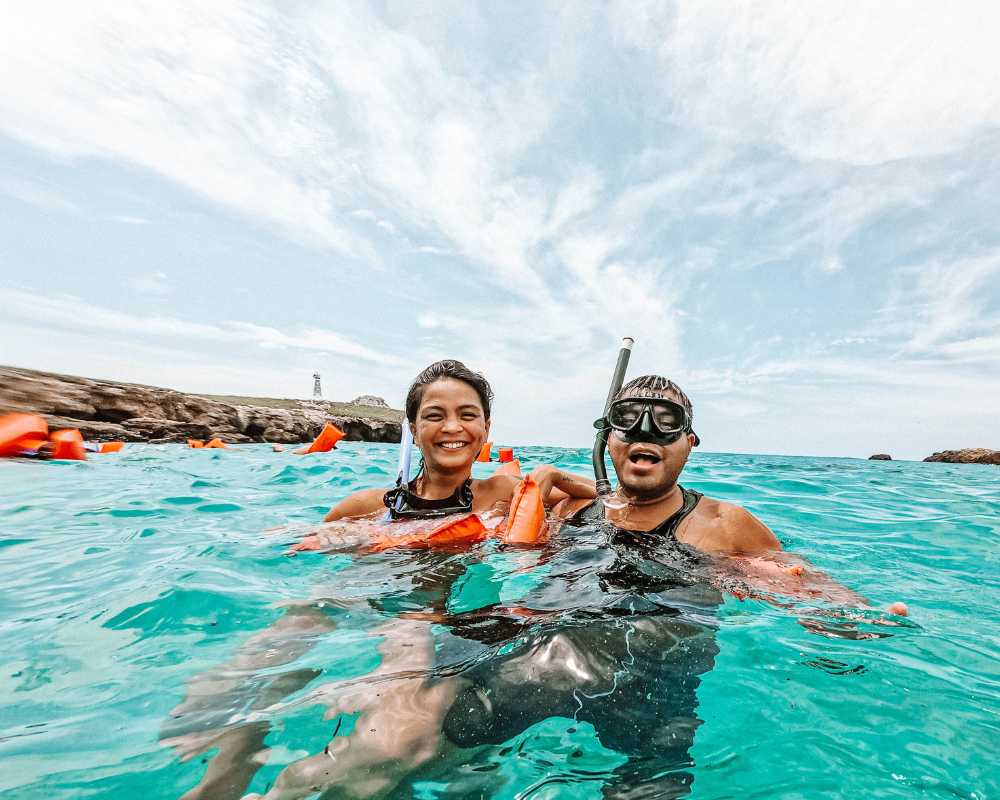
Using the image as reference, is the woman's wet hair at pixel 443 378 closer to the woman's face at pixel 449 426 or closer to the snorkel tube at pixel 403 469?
the woman's face at pixel 449 426

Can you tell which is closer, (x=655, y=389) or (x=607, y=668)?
(x=607, y=668)

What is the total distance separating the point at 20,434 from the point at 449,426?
421 inches

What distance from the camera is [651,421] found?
10.4 ft

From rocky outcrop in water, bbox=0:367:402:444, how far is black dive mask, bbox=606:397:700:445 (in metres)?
16.1

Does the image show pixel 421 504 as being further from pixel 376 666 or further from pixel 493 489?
pixel 376 666

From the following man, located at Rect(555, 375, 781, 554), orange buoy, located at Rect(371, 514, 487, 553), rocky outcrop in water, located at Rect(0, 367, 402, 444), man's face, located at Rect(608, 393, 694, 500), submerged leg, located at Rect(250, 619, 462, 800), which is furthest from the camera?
rocky outcrop in water, located at Rect(0, 367, 402, 444)

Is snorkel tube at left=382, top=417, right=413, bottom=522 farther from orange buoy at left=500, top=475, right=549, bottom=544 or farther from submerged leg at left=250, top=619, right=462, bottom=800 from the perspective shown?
submerged leg at left=250, top=619, right=462, bottom=800

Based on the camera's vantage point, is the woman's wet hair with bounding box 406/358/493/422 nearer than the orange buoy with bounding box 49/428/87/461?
Yes

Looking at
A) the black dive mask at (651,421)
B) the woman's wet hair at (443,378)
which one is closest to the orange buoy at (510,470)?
the woman's wet hair at (443,378)

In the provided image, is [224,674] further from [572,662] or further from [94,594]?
[94,594]

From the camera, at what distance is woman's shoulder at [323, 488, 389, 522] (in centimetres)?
381

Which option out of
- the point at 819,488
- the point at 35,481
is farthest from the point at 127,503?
the point at 819,488

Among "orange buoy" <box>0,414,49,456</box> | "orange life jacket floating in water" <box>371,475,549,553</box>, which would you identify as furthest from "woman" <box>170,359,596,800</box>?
"orange buoy" <box>0,414,49,456</box>

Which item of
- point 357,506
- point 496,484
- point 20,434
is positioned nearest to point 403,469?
point 357,506
